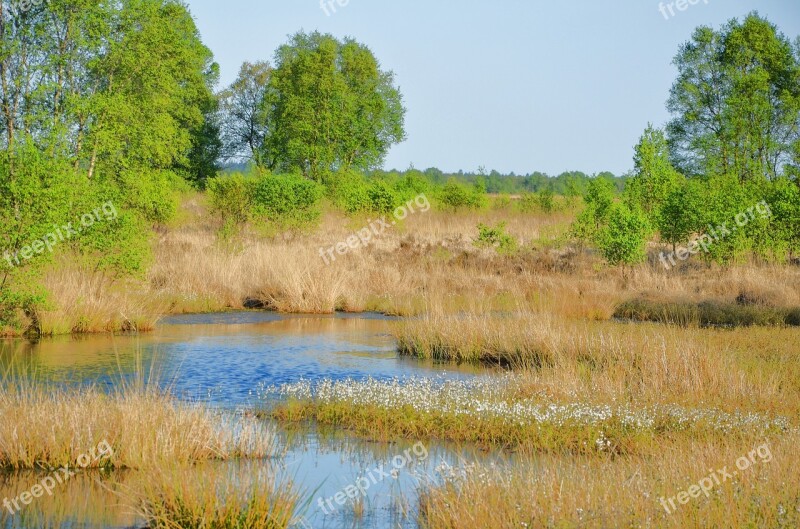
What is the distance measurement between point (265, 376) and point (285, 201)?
1999cm

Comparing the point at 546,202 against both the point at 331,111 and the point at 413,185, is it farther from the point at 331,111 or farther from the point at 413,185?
the point at 331,111

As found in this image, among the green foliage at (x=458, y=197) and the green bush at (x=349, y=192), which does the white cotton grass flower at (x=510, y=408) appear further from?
the green foliage at (x=458, y=197)

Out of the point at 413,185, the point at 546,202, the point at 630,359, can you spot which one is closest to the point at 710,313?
the point at 630,359

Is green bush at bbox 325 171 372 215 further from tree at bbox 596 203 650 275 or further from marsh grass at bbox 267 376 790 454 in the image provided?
marsh grass at bbox 267 376 790 454

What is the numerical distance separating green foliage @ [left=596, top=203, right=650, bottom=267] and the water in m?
8.71

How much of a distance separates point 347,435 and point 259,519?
3.81 m

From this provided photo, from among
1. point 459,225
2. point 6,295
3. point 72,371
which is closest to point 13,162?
point 6,295

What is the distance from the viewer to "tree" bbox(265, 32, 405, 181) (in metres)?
54.8

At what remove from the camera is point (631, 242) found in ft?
88.9

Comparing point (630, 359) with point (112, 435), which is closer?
point (112, 435)

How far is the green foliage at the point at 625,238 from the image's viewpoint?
89.1 feet

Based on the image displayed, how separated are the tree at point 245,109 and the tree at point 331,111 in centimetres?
455

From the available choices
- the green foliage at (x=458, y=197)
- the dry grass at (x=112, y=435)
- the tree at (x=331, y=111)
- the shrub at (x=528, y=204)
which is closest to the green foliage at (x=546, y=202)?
the shrub at (x=528, y=204)

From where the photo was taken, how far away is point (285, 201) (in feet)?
111
